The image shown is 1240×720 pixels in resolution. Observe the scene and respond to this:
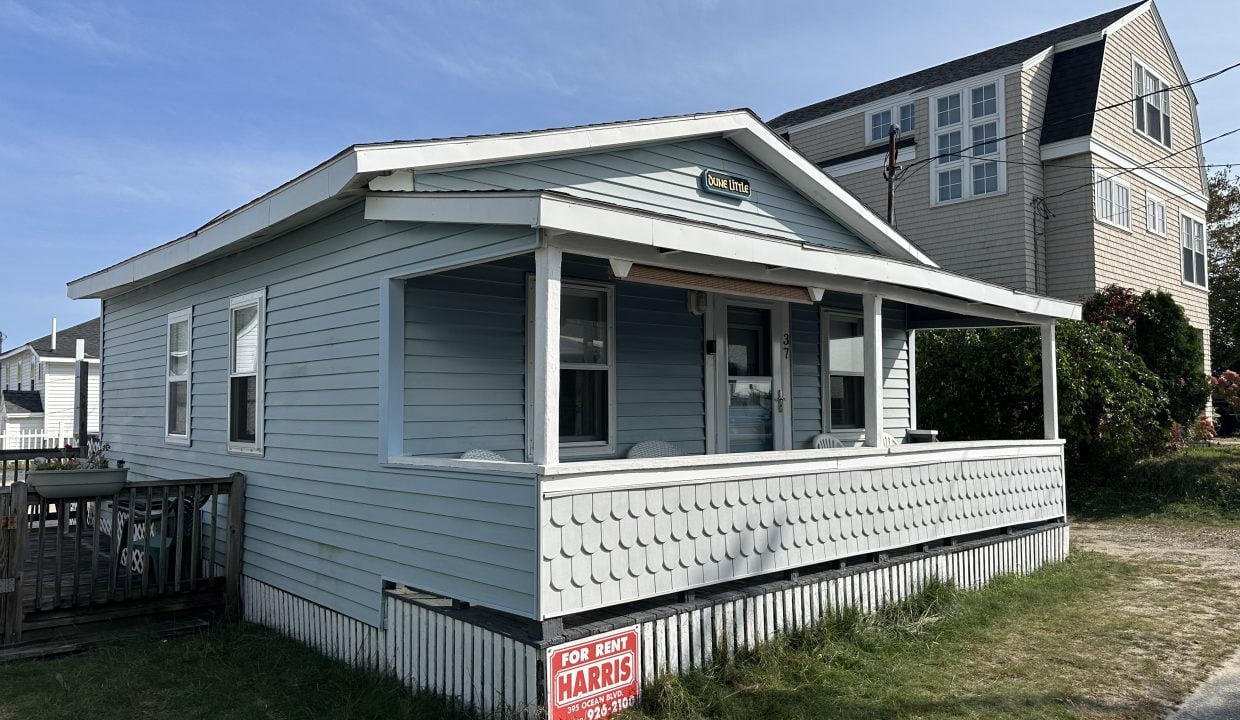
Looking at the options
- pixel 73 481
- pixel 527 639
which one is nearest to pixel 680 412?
pixel 527 639

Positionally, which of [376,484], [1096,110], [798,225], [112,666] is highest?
[1096,110]

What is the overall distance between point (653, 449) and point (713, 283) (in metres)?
2.13

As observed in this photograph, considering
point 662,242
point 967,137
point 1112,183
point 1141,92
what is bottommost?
point 662,242

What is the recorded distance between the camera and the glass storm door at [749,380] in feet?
29.4

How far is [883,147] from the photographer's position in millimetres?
18938

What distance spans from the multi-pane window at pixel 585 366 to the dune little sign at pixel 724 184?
1.61m

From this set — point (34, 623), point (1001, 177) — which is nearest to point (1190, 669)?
point (34, 623)

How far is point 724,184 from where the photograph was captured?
8.48m

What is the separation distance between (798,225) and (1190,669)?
16.9 ft

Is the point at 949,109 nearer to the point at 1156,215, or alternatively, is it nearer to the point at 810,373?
the point at 1156,215

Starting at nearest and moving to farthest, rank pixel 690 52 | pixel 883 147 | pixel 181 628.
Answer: pixel 181 628
pixel 690 52
pixel 883 147

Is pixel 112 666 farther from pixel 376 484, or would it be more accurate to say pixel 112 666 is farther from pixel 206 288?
pixel 206 288

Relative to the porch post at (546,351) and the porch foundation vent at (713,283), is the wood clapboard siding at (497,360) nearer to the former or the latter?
the porch foundation vent at (713,283)

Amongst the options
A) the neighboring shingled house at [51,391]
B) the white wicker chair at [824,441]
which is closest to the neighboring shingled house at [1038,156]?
the white wicker chair at [824,441]
